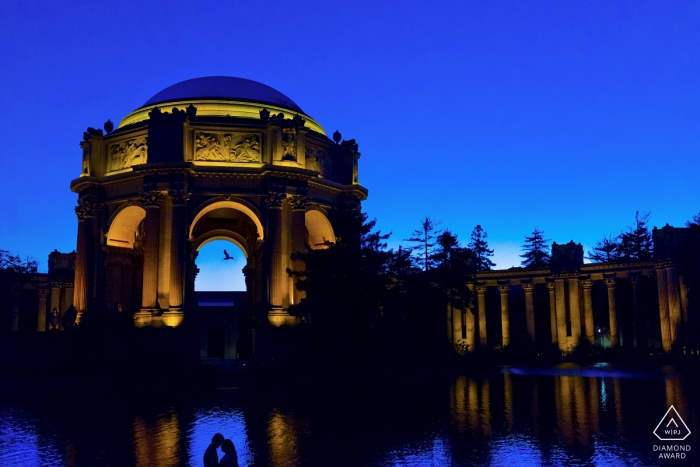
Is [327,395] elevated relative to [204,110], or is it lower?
lower

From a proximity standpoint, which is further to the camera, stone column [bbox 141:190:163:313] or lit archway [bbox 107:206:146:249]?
lit archway [bbox 107:206:146:249]

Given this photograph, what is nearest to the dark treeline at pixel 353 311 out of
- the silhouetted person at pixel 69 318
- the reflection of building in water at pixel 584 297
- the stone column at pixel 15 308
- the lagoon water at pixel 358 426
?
the lagoon water at pixel 358 426

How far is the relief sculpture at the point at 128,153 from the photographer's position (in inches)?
1654

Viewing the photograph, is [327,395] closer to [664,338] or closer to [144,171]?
[144,171]

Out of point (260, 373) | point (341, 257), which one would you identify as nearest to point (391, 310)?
point (341, 257)

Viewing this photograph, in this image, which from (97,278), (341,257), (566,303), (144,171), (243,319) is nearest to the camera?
(341,257)

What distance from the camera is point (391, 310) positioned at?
36656 millimetres

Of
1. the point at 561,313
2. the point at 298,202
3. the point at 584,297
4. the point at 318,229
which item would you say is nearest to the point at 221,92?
the point at 298,202

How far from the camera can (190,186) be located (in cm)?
4044

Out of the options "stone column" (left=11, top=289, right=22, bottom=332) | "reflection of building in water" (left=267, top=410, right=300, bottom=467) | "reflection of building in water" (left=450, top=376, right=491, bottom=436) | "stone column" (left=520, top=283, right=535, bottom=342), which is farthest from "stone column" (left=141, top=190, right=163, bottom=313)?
"stone column" (left=520, top=283, right=535, bottom=342)

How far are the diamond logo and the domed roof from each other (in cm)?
3430

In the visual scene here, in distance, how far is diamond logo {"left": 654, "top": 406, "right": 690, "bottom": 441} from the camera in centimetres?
1392

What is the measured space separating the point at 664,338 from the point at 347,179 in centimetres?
2578

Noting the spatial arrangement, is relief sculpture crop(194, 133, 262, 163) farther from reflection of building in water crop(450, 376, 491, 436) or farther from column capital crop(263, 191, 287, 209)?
reflection of building in water crop(450, 376, 491, 436)
